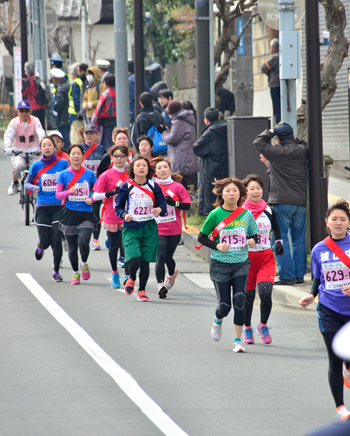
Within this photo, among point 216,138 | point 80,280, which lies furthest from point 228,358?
point 216,138

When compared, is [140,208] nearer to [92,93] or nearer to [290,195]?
[290,195]

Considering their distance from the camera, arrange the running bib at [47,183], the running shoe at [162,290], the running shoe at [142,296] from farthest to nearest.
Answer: the running bib at [47,183] < the running shoe at [162,290] < the running shoe at [142,296]

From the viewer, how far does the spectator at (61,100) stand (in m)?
21.9

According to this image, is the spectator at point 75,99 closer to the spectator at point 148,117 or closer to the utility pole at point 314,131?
the spectator at point 148,117

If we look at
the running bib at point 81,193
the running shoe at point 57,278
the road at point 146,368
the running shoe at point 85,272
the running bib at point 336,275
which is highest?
the running bib at point 81,193

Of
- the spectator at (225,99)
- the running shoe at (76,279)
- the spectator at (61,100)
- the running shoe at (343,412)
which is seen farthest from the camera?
the spectator at (61,100)

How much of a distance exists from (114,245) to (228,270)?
3422 mm

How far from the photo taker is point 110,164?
1173cm

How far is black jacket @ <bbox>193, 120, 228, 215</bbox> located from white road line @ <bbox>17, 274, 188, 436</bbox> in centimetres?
368

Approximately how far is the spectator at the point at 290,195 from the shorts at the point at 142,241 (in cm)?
162

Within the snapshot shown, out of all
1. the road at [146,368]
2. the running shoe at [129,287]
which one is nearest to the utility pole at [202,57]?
the road at [146,368]

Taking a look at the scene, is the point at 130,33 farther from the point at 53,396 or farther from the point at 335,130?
the point at 53,396

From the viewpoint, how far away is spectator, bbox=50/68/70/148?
21875 millimetres

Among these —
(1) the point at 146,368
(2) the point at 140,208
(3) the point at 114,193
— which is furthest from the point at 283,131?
(1) the point at 146,368
